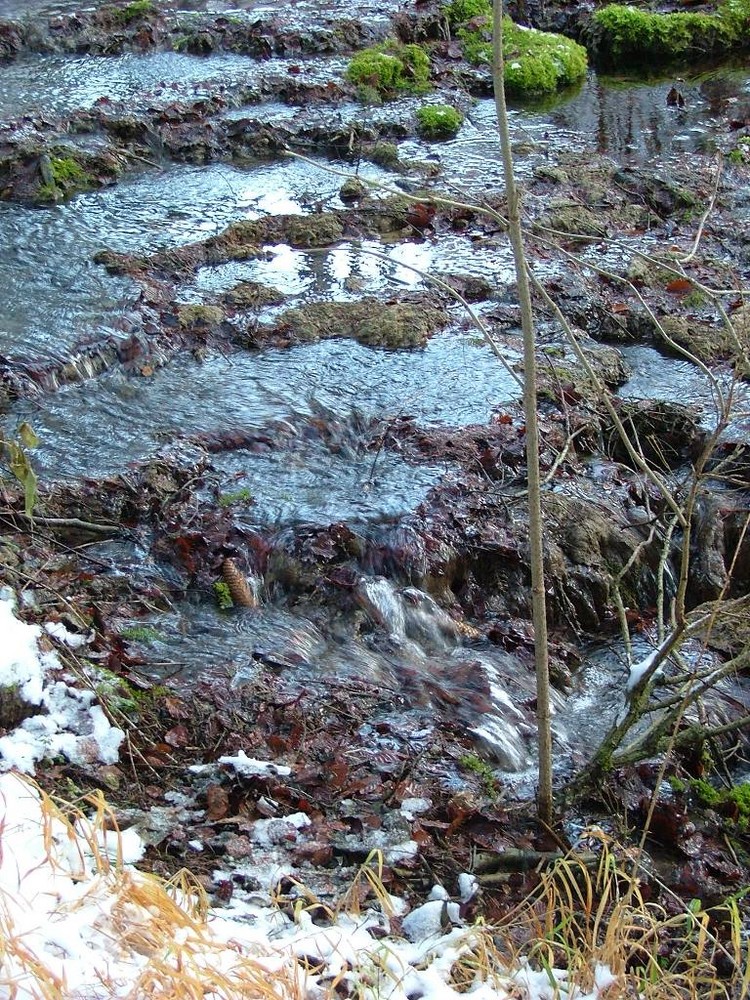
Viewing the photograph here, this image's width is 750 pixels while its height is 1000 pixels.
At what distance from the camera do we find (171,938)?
2941 mm

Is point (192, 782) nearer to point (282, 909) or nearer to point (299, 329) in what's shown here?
point (282, 909)

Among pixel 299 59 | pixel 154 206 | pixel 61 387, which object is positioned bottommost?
pixel 61 387

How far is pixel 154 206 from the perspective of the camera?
9344 millimetres

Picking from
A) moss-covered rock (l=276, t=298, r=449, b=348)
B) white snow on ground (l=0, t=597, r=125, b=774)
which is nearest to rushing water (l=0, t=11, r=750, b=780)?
moss-covered rock (l=276, t=298, r=449, b=348)

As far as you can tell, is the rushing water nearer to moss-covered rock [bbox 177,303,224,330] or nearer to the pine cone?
the pine cone

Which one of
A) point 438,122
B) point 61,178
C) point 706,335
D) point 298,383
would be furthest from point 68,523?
point 438,122

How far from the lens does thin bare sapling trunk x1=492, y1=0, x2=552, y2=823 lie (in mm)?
2854

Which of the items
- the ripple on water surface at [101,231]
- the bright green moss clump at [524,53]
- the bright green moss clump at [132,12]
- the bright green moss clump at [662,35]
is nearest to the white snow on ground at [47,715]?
the ripple on water surface at [101,231]

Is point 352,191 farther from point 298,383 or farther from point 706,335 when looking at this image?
point 706,335

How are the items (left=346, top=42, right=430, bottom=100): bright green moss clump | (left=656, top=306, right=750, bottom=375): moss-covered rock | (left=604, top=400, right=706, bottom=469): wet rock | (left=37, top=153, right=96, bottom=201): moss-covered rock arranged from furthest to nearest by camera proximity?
(left=346, top=42, right=430, bottom=100): bright green moss clump < (left=37, top=153, right=96, bottom=201): moss-covered rock < (left=656, top=306, right=750, bottom=375): moss-covered rock < (left=604, top=400, right=706, bottom=469): wet rock

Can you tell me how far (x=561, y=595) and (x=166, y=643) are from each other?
Answer: 7.20 ft

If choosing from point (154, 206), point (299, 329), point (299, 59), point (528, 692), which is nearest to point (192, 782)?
point (528, 692)

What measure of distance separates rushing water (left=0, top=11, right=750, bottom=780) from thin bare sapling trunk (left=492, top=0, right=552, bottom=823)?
12.5 inches

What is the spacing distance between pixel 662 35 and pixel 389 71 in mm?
4263
